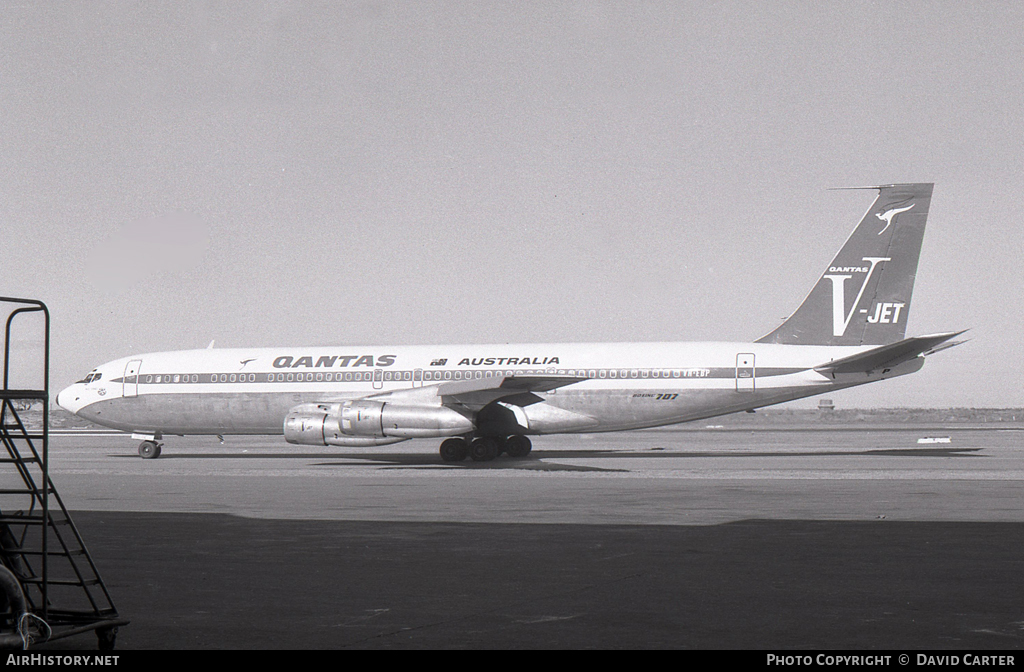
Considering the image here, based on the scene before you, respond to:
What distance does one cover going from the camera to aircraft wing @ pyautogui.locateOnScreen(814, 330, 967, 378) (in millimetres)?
28016

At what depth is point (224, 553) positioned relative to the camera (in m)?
11.6

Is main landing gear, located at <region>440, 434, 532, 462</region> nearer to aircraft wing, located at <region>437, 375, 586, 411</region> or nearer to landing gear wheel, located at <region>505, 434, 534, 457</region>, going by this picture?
landing gear wheel, located at <region>505, 434, 534, 457</region>

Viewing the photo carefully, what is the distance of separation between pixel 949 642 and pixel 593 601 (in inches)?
112

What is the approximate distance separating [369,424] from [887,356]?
14.9 meters

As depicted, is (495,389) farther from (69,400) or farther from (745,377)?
(69,400)

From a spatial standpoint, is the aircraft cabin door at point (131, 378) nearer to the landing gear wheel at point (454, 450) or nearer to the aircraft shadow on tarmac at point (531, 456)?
the aircraft shadow on tarmac at point (531, 456)

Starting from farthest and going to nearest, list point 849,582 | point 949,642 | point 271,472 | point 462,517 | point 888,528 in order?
point 271,472
point 462,517
point 888,528
point 849,582
point 949,642

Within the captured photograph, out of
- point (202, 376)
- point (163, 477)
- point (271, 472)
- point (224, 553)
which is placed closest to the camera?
point (224, 553)

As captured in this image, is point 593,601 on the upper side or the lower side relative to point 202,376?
lower

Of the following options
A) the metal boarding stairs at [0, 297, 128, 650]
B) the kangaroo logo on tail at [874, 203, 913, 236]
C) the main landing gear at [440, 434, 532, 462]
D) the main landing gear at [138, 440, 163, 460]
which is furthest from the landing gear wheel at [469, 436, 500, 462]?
the metal boarding stairs at [0, 297, 128, 650]

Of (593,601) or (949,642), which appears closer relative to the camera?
→ (949,642)

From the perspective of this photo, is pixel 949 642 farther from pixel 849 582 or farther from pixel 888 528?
pixel 888 528

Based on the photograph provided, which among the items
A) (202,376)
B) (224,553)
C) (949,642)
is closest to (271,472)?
(202,376)

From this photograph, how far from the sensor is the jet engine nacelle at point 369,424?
29.1 meters
